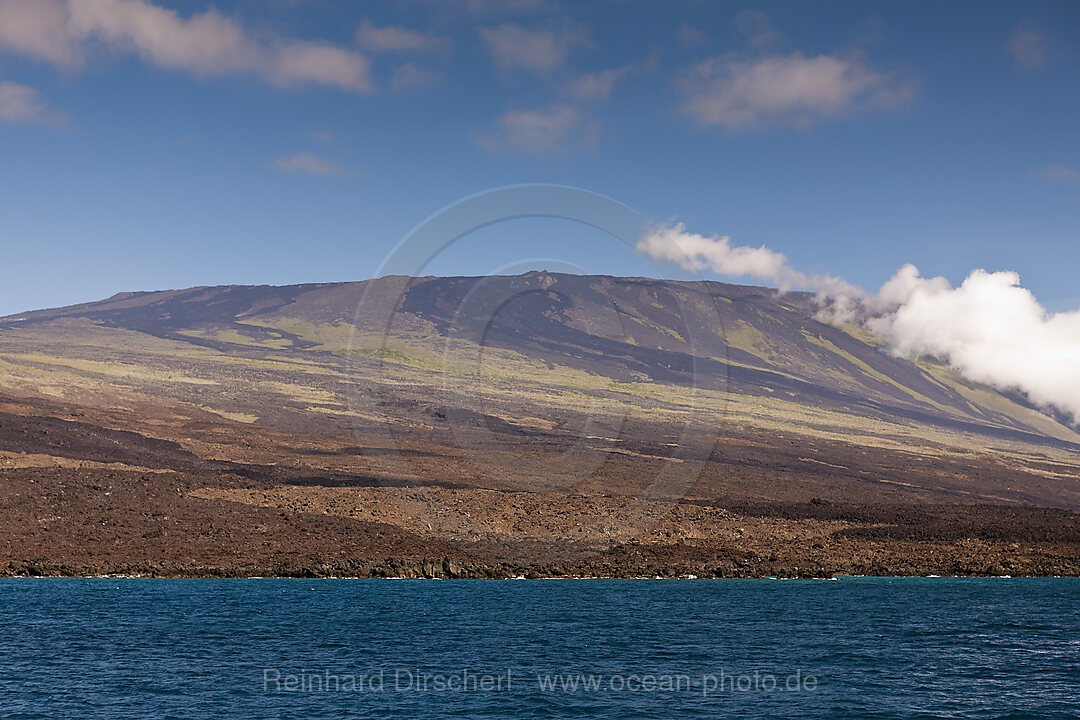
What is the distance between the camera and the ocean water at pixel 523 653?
37281 millimetres

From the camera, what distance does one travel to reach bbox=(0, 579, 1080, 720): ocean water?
122 feet

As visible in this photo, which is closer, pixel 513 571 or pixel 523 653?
pixel 523 653

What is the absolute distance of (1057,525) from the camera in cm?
Result: 12300

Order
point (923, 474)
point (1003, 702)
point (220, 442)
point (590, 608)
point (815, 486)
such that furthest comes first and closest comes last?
point (923, 474) < point (815, 486) < point (220, 442) < point (590, 608) < point (1003, 702)

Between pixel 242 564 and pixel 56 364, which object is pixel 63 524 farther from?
pixel 56 364

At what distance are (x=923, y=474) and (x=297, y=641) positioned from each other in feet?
506

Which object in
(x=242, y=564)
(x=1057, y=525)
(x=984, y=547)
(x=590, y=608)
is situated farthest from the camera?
(x=1057, y=525)

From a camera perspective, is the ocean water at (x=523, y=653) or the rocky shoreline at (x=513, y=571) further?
the rocky shoreline at (x=513, y=571)

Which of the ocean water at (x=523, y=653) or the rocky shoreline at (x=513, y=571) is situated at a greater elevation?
the ocean water at (x=523, y=653)

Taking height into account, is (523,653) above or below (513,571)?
above

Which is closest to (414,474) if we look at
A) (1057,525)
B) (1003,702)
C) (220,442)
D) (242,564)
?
(220,442)

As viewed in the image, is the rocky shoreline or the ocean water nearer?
the ocean water

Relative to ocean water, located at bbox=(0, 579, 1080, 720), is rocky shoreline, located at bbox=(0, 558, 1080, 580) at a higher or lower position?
lower

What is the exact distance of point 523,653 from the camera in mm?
49062
